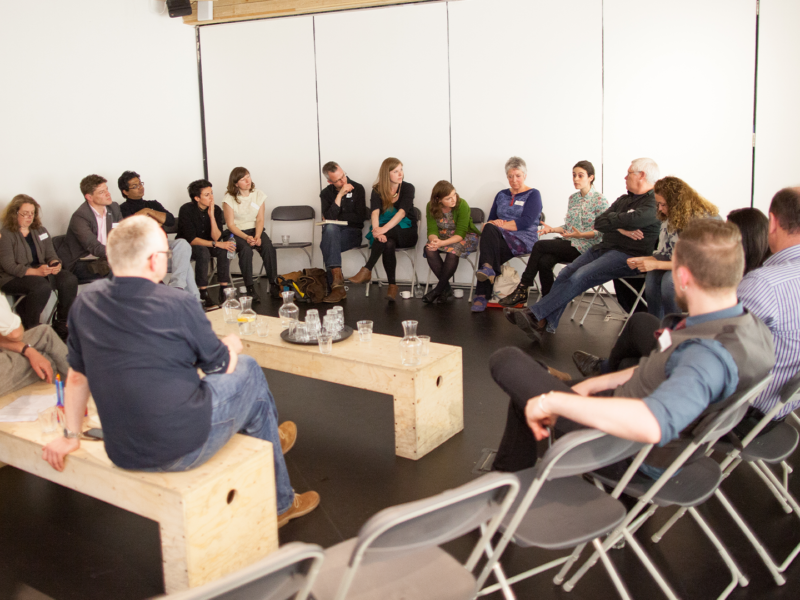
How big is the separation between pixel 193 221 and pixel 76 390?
15.8 ft

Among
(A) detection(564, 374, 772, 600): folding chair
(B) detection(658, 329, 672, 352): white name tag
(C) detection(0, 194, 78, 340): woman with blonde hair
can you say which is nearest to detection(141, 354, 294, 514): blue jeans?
(A) detection(564, 374, 772, 600): folding chair

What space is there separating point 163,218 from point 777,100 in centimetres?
593

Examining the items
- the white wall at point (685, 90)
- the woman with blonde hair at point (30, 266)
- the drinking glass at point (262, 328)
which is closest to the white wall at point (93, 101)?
the woman with blonde hair at point (30, 266)

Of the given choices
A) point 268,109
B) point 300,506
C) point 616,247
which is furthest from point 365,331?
point 268,109

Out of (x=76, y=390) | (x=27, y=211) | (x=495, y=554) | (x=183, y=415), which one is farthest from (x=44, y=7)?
(x=495, y=554)

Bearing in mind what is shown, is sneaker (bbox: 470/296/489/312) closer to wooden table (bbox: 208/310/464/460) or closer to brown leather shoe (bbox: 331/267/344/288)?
brown leather shoe (bbox: 331/267/344/288)

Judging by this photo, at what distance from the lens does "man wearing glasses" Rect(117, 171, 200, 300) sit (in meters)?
6.21

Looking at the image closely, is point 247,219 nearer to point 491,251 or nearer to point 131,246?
point 491,251

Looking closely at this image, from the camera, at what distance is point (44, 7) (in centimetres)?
612

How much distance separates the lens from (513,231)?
6102 mm

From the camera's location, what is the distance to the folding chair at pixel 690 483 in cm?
180

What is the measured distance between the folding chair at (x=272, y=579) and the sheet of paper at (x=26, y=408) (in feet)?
5.97

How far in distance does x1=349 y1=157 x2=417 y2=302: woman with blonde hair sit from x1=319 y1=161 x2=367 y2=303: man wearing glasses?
0.33 m

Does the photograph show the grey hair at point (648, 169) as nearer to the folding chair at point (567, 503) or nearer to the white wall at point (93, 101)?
the folding chair at point (567, 503)
